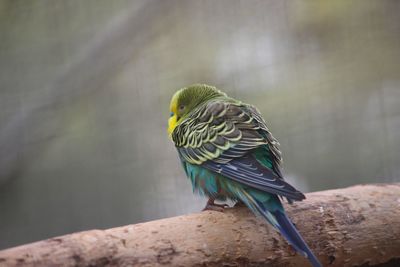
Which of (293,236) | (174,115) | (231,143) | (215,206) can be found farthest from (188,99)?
(293,236)

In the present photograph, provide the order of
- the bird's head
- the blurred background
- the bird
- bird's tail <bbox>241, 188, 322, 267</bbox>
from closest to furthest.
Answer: bird's tail <bbox>241, 188, 322, 267</bbox>, the bird, the bird's head, the blurred background

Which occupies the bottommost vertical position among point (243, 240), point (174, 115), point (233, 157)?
point (243, 240)

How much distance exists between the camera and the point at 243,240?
198 centimetres

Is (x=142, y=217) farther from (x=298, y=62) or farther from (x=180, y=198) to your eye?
(x=298, y=62)

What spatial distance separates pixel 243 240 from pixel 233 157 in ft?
1.24

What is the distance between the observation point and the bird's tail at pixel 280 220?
5.95 ft

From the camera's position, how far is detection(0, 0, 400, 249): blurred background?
346 centimetres

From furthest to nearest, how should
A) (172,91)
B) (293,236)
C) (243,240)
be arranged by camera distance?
(172,91)
(243,240)
(293,236)

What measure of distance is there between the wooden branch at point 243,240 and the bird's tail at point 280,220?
55 millimetres

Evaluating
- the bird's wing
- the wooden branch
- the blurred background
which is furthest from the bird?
the blurred background

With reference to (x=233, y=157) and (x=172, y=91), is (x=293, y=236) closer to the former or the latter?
(x=233, y=157)

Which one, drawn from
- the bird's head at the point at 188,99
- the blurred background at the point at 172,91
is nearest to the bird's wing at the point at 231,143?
the bird's head at the point at 188,99

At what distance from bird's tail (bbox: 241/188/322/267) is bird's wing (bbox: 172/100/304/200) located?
6cm

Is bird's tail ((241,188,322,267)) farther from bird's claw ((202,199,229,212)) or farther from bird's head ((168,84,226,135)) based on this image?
bird's head ((168,84,226,135))
